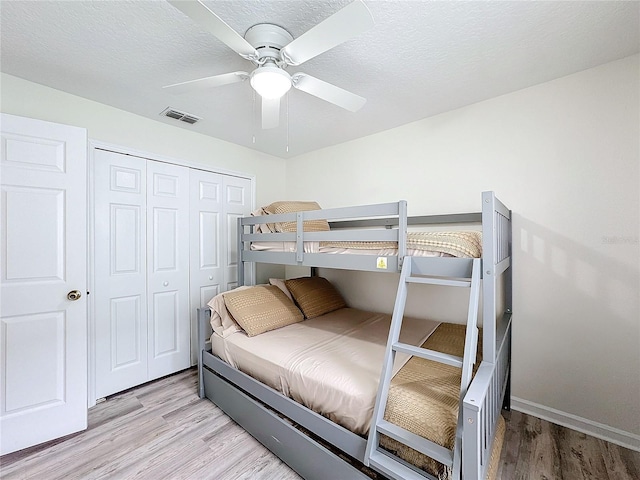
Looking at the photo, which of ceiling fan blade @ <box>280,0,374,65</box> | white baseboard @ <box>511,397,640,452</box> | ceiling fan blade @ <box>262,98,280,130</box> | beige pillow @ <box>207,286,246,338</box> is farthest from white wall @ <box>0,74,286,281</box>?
white baseboard @ <box>511,397,640,452</box>

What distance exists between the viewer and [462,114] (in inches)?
94.5

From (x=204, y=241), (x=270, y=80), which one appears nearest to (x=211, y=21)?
(x=270, y=80)

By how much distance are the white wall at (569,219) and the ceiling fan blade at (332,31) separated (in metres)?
1.63

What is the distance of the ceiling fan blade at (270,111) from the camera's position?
1.71m

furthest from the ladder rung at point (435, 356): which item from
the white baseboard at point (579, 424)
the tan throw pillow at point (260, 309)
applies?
the white baseboard at point (579, 424)

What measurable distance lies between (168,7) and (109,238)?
1.85 metres

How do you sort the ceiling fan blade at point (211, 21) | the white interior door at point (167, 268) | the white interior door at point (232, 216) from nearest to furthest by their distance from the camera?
1. the ceiling fan blade at point (211, 21)
2. the white interior door at point (167, 268)
3. the white interior door at point (232, 216)

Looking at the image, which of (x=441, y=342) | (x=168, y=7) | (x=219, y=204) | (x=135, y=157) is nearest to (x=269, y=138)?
(x=219, y=204)

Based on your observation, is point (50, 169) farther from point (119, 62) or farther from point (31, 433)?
point (31, 433)

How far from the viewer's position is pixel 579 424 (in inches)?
75.7

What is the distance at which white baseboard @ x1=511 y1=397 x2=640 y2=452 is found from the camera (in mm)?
1770

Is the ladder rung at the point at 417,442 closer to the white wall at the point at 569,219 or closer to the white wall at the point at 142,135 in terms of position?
the white wall at the point at 569,219

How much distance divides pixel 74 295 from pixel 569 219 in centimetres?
348

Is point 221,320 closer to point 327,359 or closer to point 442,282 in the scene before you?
point 327,359
